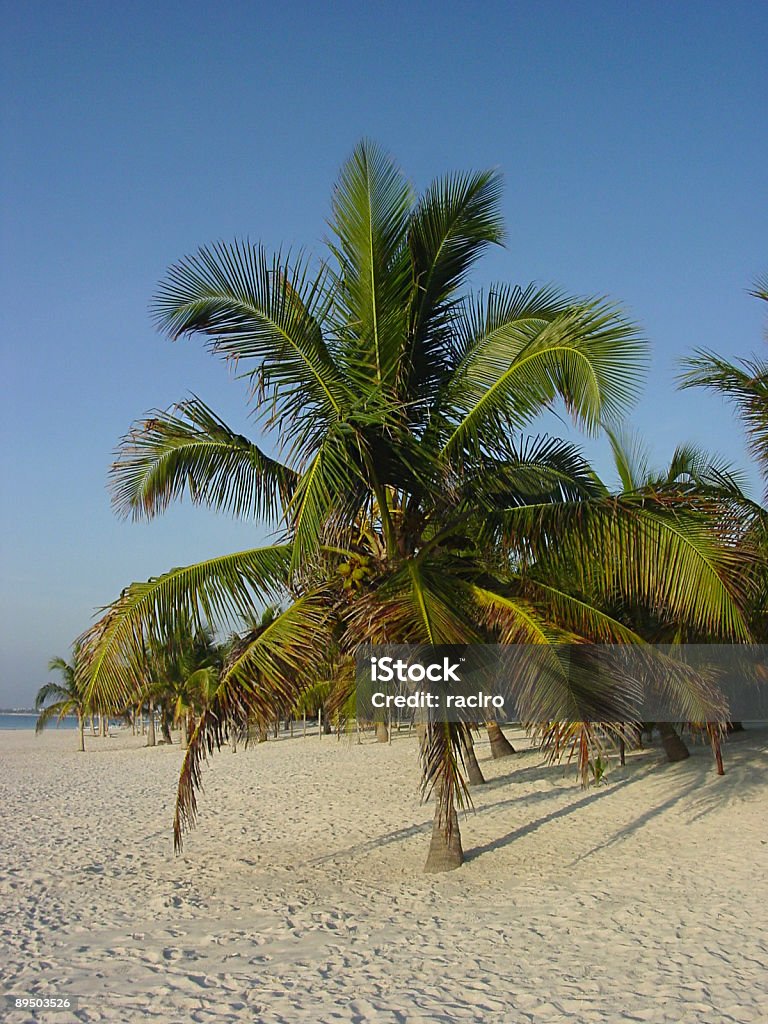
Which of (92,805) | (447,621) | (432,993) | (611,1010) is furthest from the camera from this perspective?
(92,805)

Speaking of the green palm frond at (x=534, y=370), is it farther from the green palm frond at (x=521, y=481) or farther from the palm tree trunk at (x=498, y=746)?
the palm tree trunk at (x=498, y=746)

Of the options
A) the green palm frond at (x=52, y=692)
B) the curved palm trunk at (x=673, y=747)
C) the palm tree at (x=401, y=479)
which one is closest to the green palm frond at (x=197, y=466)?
the palm tree at (x=401, y=479)

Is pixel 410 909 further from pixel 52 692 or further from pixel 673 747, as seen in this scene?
pixel 52 692

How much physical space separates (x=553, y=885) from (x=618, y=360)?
17.3 ft

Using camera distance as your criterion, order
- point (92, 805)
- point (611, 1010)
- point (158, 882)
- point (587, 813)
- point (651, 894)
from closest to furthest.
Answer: point (611, 1010) → point (651, 894) → point (158, 882) → point (587, 813) → point (92, 805)

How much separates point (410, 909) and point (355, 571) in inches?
126

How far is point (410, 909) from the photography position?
7410mm

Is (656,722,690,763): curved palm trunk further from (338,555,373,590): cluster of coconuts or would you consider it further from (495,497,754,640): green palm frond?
(338,555,373,590): cluster of coconuts

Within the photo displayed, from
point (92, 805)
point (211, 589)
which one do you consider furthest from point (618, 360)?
point (92, 805)

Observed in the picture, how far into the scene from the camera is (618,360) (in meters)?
7.11

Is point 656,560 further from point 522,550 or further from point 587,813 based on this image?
point 587,813

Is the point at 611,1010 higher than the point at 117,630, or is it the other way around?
the point at 117,630

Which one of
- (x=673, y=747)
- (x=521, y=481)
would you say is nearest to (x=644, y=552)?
(x=521, y=481)

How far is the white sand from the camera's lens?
17.2 feet
